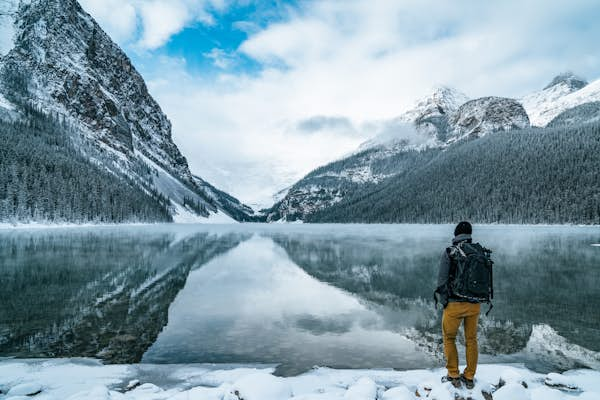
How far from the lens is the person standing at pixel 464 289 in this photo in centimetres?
739

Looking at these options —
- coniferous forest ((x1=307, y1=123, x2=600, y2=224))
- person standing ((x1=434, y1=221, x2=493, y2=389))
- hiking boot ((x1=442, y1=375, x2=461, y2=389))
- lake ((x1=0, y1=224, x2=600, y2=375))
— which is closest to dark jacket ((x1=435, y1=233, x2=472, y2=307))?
person standing ((x1=434, y1=221, x2=493, y2=389))

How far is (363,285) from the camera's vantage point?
20.8 m

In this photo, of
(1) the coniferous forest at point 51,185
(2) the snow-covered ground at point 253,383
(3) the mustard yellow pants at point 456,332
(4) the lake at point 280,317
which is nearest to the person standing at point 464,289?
(3) the mustard yellow pants at point 456,332

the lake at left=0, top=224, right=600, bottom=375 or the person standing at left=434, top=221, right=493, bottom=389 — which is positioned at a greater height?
the person standing at left=434, top=221, right=493, bottom=389

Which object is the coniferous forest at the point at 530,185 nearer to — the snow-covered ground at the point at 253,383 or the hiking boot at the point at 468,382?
the snow-covered ground at the point at 253,383

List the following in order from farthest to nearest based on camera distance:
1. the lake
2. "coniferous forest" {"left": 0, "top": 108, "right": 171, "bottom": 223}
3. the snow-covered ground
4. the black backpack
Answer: "coniferous forest" {"left": 0, "top": 108, "right": 171, "bottom": 223}
the lake
the black backpack
the snow-covered ground

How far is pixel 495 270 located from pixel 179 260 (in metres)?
23.4

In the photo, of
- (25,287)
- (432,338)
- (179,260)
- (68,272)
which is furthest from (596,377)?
(179,260)

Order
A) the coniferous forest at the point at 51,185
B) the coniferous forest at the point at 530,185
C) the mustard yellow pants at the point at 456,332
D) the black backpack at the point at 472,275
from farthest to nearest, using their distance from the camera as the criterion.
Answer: the coniferous forest at the point at 530,185 → the coniferous forest at the point at 51,185 → the mustard yellow pants at the point at 456,332 → the black backpack at the point at 472,275

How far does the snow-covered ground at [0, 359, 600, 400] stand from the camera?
7043 mm

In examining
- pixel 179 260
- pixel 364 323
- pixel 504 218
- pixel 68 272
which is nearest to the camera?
pixel 364 323

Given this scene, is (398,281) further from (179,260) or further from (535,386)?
(179,260)

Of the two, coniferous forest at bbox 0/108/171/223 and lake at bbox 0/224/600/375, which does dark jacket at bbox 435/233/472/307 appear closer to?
lake at bbox 0/224/600/375

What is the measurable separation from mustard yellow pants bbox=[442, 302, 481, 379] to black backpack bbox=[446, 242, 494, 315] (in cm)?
33
